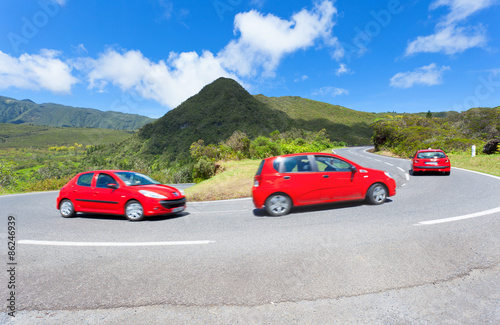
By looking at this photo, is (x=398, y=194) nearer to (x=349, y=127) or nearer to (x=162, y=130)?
(x=349, y=127)

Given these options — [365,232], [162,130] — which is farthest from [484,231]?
[162,130]

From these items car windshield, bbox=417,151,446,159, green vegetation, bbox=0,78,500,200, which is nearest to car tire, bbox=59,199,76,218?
green vegetation, bbox=0,78,500,200

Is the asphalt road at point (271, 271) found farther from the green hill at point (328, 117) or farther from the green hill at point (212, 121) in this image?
the green hill at point (328, 117)

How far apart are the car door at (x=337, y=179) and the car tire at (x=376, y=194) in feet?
0.85

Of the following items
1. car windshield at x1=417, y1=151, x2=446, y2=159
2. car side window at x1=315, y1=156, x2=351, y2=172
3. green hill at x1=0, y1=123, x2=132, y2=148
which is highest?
green hill at x1=0, y1=123, x2=132, y2=148

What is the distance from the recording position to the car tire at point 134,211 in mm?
6855

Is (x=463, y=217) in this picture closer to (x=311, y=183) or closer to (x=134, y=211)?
(x=311, y=183)

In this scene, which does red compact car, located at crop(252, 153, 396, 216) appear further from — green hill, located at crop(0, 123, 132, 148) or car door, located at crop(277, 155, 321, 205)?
green hill, located at crop(0, 123, 132, 148)

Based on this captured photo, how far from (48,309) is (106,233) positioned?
312cm

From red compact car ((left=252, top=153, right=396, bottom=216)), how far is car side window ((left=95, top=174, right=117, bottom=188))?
4.30 meters

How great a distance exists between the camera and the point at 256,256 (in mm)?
3844

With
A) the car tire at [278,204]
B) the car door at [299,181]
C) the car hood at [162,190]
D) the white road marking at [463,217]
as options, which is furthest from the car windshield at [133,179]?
the white road marking at [463,217]

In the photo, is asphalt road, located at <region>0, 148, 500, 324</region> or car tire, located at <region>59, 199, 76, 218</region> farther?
car tire, located at <region>59, 199, 76, 218</region>

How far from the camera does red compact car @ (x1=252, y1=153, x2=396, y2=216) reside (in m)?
6.67
